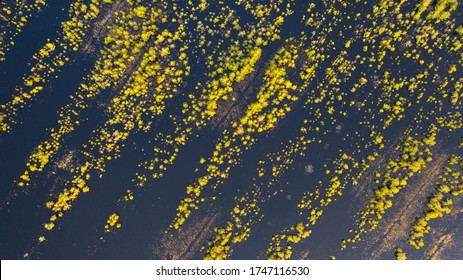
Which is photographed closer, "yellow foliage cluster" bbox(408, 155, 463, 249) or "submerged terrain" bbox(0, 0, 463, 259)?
"submerged terrain" bbox(0, 0, 463, 259)

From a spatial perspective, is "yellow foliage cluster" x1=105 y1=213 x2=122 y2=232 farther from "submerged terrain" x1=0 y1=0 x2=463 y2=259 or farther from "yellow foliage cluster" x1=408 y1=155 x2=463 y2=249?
"yellow foliage cluster" x1=408 y1=155 x2=463 y2=249

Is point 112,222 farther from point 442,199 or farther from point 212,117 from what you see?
point 442,199

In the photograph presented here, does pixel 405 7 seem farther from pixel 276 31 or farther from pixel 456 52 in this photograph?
pixel 276 31

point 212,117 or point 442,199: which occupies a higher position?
point 442,199

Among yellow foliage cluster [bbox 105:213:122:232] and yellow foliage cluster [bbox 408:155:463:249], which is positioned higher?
yellow foliage cluster [bbox 408:155:463:249]

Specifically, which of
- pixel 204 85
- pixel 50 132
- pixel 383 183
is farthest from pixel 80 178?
pixel 383 183

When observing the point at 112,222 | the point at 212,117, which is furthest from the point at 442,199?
the point at 112,222

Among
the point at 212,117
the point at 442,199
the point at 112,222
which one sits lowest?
the point at 112,222

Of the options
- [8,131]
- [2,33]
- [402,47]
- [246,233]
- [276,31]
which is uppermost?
[402,47]

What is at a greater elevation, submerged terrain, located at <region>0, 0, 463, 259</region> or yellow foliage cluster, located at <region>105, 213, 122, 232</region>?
submerged terrain, located at <region>0, 0, 463, 259</region>

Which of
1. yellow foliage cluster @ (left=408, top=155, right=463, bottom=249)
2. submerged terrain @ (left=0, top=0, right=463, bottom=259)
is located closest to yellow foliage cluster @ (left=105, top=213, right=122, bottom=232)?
submerged terrain @ (left=0, top=0, right=463, bottom=259)

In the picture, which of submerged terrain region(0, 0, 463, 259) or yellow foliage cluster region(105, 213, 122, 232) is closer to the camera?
submerged terrain region(0, 0, 463, 259)
